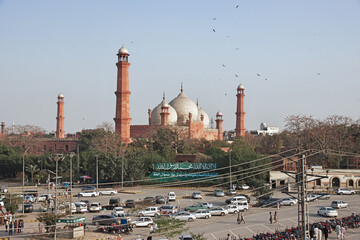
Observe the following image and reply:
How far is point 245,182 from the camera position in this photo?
44969 millimetres

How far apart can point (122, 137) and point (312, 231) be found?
40.0 meters

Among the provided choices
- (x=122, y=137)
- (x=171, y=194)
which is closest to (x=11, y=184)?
(x=122, y=137)

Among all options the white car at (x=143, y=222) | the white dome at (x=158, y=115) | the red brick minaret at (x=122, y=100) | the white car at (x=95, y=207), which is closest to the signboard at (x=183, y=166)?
the red brick minaret at (x=122, y=100)

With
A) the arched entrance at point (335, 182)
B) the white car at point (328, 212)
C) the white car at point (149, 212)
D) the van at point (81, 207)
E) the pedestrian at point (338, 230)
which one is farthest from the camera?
the arched entrance at point (335, 182)

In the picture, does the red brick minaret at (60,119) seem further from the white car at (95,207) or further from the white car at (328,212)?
the white car at (328,212)

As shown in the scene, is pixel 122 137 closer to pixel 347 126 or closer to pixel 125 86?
pixel 125 86

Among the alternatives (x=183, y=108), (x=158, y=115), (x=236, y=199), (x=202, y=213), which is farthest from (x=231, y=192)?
(x=183, y=108)

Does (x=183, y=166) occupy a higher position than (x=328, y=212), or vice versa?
(x=183, y=166)

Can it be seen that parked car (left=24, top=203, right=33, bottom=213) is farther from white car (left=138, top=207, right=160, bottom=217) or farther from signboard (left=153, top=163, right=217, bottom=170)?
signboard (left=153, top=163, right=217, bottom=170)

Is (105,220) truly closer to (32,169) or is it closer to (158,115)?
(32,169)

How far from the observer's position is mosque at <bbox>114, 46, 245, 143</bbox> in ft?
198

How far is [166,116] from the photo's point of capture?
237 feet

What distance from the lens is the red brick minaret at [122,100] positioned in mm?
60344

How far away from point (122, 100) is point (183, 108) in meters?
22.5
